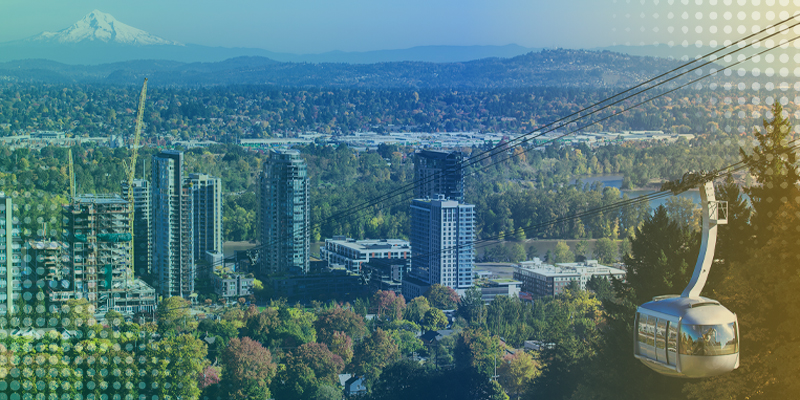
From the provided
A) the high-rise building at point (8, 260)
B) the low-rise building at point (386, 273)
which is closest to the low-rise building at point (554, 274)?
the low-rise building at point (386, 273)

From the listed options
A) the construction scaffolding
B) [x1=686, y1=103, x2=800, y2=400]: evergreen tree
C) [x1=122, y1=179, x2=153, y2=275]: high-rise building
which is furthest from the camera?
[x1=122, y1=179, x2=153, y2=275]: high-rise building

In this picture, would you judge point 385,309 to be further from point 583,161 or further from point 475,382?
point 583,161

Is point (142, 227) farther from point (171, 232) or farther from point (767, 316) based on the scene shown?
point (767, 316)

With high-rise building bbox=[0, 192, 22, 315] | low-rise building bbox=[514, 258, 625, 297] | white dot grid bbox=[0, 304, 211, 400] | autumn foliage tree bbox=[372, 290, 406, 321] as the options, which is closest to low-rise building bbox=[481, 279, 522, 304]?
low-rise building bbox=[514, 258, 625, 297]

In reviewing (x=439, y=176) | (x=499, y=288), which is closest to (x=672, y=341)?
(x=499, y=288)

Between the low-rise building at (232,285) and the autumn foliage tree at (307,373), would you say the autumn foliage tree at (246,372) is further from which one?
the low-rise building at (232,285)

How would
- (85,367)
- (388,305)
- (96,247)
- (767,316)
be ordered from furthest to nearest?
(388,305), (96,247), (85,367), (767,316)

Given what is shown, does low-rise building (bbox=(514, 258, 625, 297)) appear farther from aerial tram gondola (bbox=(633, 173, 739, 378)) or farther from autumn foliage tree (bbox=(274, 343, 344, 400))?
aerial tram gondola (bbox=(633, 173, 739, 378))

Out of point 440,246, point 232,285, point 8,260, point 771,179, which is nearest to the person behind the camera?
point 771,179
